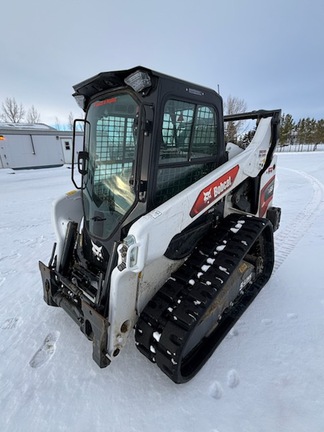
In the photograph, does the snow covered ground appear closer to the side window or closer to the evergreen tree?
the side window

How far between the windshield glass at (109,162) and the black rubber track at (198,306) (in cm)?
83

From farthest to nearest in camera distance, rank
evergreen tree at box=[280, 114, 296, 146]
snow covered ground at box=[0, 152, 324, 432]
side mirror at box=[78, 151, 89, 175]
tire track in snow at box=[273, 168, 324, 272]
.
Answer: evergreen tree at box=[280, 114, 296, 146]
tire track in snow at box=[273, 168, 324, 272]
side mirror at box=[78, 151, 89, 175]
snow covered ground at box=[0, 152, 324, 432]

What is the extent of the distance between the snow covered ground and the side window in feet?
5.11

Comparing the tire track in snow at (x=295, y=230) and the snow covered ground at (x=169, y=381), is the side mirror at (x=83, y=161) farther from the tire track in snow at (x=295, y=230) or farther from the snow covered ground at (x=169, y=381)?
the tire track in snow at (x=295, y=230)

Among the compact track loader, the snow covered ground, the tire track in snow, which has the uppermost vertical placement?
the compact track loader

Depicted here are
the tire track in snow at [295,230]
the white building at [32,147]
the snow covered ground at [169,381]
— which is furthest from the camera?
the white building at [32,147]

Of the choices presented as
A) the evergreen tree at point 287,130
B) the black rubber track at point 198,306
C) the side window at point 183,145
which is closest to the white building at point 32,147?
the side window at point 183,145

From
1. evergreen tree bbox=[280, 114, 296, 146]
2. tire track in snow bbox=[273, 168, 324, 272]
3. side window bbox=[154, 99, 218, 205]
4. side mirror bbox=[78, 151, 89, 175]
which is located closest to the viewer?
side window bbox=[154, 99, 218, 205]

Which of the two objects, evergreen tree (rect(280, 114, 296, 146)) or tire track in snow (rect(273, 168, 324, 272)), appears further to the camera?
Result: evergreen tree (rect(280, 114, 296, 146))

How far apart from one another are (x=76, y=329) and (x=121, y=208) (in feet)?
4.76

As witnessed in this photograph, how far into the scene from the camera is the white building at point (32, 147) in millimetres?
19906

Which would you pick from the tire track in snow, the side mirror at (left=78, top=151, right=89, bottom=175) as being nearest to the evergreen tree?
the tire track in snow

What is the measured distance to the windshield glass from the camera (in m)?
2.02

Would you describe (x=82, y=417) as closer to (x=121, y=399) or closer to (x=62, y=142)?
(x=121, y=399)
